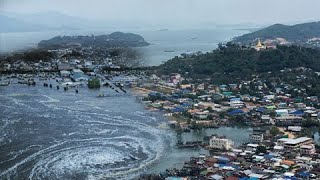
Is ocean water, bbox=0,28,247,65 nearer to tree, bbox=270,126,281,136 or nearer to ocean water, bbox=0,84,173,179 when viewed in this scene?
ocean water, bbox=0,84,173,179

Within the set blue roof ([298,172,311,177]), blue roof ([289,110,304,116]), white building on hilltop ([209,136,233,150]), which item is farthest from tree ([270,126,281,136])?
blue roof ([298,172,311,177])

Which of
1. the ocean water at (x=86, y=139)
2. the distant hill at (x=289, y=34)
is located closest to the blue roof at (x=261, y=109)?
the ocean water at (x=86, y=139)

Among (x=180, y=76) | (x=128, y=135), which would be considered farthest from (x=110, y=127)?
(x=180, y=76)

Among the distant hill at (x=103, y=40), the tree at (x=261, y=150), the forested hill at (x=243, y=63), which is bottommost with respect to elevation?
the tree at (x=261, y=150)

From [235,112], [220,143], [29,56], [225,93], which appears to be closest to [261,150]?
[220,143]

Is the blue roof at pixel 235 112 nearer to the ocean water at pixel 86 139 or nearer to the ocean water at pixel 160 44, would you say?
the ocean water at pixel 86 139

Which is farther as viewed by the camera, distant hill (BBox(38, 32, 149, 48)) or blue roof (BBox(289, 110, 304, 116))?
distant hill (BBox(38, 32, 149, 48))

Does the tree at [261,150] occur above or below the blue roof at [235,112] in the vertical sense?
below
